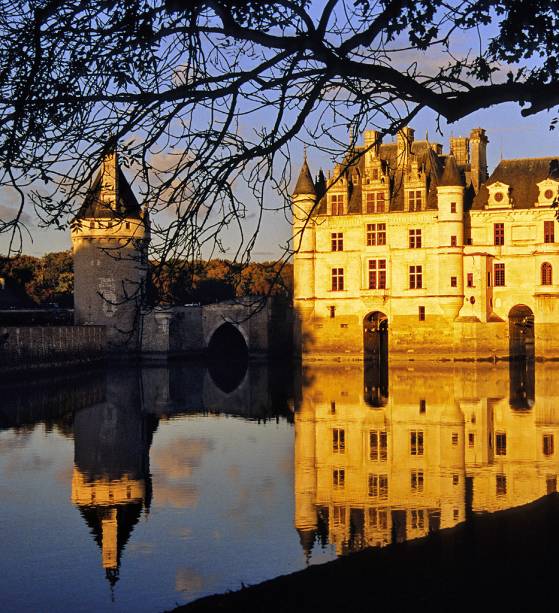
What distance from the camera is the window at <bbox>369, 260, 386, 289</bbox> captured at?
43594 mm

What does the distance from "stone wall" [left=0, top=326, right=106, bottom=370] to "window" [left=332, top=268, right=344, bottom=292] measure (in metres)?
9.47

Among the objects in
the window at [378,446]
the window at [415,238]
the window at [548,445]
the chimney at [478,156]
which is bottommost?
the window at [378,446]

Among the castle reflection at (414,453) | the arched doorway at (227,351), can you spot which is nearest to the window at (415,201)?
the arched doorway at (227,351)

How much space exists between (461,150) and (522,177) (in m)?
4.64

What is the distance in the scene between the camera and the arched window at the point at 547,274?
4131 centimetres

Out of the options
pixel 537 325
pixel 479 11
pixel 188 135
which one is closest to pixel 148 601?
pixel 188 135

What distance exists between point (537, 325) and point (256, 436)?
21952 mm

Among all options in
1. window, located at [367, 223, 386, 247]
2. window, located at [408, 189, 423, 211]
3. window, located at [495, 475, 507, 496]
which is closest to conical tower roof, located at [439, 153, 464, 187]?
window, located at [408, 189, 423, 211]

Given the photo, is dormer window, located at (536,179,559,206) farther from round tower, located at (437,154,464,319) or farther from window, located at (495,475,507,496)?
window, located at (495,475,507,496)

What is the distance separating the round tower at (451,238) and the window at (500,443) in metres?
22.1

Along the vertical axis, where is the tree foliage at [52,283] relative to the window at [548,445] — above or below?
above

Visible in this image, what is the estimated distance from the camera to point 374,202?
43.6 metres

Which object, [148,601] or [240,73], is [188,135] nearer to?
[240,73]

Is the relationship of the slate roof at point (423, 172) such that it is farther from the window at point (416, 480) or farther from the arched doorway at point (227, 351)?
the window at point (416, 480)
